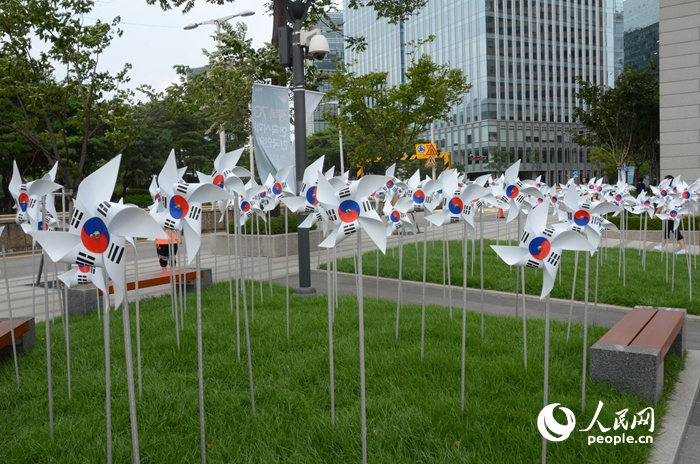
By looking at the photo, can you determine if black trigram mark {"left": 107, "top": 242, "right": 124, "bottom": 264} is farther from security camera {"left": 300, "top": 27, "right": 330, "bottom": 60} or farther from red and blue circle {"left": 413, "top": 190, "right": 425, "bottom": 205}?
security camera {"left": 300, "top": 27, "right": 330, "bottom": 60}

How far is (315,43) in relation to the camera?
374 inches

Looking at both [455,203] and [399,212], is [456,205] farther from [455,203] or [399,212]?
[399,212]

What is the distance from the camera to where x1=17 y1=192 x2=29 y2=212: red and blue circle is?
5.27 metres

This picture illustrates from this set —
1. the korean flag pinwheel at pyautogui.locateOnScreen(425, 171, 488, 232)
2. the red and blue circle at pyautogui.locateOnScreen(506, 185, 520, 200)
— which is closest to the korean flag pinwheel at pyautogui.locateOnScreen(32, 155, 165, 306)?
the korean flag pinwheel at pyautogui.locateOnScreen(425, 171, 488, 232)

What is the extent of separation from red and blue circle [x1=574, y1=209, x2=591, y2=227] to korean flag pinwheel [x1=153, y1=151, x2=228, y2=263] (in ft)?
9.60

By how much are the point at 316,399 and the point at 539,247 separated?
227 centimetres

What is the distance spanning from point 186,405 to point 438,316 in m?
3.71

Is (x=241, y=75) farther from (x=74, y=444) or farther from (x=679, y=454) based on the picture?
(x=679, y=454)

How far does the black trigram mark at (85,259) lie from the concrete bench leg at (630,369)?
160 inches

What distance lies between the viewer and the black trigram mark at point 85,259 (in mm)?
2951

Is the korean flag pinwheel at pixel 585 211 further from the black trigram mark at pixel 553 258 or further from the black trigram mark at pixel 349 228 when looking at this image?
the black trigram mark at pixel 349 228

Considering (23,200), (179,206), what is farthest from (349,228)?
(23,200)

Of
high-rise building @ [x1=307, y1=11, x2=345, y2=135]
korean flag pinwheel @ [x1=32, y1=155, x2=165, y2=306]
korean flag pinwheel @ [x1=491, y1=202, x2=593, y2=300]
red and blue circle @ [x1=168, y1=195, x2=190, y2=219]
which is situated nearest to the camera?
korean flag pinwheel @ [x1=32, y1=155, x2=165, y2=306]

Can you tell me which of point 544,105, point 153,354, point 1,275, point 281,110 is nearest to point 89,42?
point 281,110
